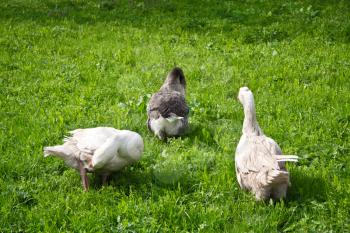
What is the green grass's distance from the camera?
5227 mm

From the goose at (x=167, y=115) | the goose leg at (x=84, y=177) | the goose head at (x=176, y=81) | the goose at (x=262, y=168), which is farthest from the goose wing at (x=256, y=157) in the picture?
the goose head at (x=176, y=81)

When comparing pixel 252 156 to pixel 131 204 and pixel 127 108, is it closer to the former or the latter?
pixel 131 204

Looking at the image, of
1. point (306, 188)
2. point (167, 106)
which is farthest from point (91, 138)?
point (306, 188)

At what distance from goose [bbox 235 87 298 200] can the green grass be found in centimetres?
15

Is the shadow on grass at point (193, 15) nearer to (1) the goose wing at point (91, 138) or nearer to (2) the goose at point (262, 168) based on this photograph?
(2) the goose at point (262, 168)

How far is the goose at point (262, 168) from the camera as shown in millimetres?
5039

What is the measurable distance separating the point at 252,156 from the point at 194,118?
241 centimetres

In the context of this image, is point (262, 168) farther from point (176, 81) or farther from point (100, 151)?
point (176, 81)

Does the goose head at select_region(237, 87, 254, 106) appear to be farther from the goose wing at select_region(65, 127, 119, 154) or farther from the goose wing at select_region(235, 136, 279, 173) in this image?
the goose wing at select_region(65, 127, 119, 154)

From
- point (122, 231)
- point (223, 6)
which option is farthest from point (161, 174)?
point (223, 6)

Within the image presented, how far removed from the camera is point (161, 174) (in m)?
6.06

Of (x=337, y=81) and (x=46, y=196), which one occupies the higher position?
(x=337, y=81)

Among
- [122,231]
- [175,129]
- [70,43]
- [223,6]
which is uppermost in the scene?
[223,6]

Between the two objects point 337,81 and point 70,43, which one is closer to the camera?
point 337,81
